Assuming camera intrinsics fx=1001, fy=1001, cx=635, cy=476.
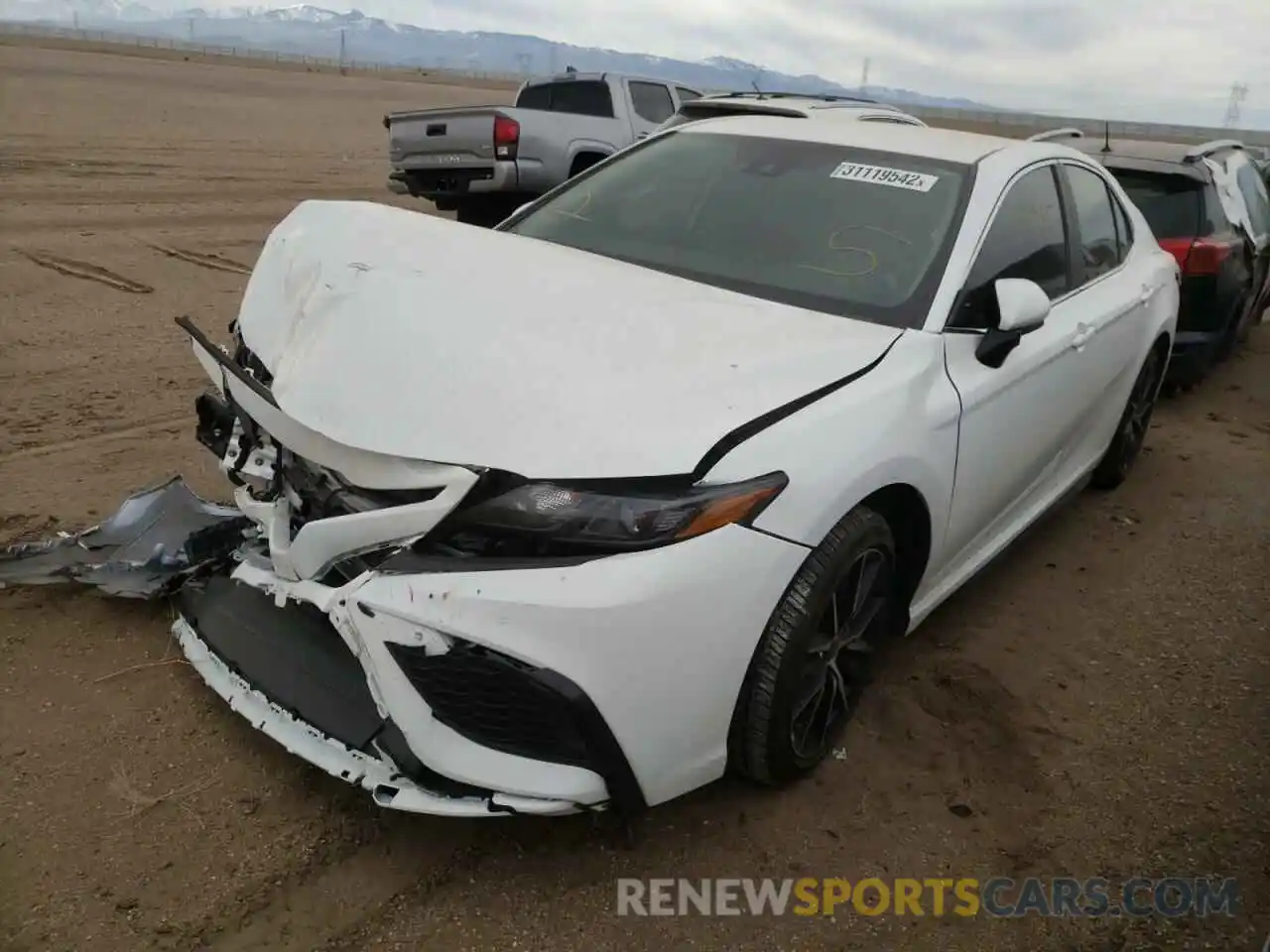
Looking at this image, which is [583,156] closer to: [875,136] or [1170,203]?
[1170,203]

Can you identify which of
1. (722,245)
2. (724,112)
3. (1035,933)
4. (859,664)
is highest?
(724,112)

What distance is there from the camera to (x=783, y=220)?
334 centimetres

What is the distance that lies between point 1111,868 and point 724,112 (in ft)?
20.2

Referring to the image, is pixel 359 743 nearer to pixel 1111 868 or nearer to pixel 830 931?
pixel 830 931

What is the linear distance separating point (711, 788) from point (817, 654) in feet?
1.61

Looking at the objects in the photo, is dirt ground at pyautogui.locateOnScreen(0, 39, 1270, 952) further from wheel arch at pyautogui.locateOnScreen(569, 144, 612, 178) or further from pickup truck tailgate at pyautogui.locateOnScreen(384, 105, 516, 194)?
wheel arch at pyautogui.locateOnScreen(569, 144, 612, 178)

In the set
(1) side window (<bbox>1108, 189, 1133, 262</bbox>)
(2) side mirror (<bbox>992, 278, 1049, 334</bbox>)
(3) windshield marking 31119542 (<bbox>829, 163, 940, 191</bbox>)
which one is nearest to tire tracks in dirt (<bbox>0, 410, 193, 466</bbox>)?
(3) windshield marking 31119542 (<bbox>829, 163, 940, 191</bbox>)

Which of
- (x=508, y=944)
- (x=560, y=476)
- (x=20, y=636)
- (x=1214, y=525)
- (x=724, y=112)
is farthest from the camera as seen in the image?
(x=724, y=112)

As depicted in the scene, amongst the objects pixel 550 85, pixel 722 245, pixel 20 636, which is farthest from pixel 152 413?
pixel 550 85

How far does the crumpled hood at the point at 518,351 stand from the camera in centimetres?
217

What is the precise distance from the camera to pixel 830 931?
7.75ft

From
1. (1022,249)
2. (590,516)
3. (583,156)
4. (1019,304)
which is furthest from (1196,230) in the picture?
(583,156)

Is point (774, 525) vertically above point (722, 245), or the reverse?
point (722, 245)

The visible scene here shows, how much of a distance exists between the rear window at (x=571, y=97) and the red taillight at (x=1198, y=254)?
6560 millimetres
